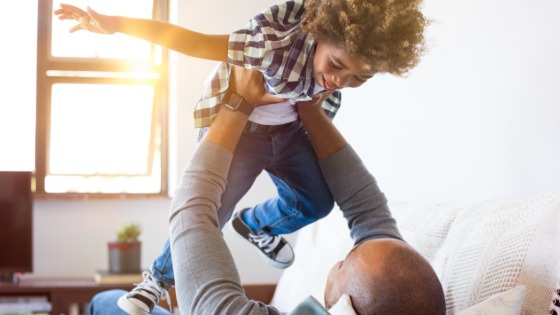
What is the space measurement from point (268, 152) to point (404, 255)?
634mm

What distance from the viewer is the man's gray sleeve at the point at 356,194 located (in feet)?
5.63

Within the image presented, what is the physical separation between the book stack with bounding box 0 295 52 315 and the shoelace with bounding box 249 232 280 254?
6.12 feet

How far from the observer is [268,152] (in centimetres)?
187

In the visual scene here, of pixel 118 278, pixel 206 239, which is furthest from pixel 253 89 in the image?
pixel 118 278

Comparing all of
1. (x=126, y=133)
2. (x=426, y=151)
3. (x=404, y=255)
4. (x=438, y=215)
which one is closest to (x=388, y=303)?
(x=404, y=255)

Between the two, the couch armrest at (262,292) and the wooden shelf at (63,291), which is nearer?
the couch armrest at (262,292)

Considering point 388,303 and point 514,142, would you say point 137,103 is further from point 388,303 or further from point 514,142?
point 388,303

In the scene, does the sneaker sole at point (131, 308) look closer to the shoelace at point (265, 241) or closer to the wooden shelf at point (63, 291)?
the shoelace at point (265, 241)

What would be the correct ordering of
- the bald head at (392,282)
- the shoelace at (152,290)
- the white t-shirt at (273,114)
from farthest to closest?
the shoelace at (152,290)
the white t-shirt at (273,114)
the bald head at (392,282)

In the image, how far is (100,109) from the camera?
4.25 meters

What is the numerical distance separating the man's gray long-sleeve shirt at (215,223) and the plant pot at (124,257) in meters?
2.28

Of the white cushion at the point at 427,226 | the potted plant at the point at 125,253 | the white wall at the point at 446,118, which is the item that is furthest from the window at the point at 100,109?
the white cushion at the point at 427,226

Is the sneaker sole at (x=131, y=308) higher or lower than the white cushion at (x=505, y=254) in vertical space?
lower

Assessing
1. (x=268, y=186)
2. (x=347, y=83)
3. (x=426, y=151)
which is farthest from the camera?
(x=268, y=186)
